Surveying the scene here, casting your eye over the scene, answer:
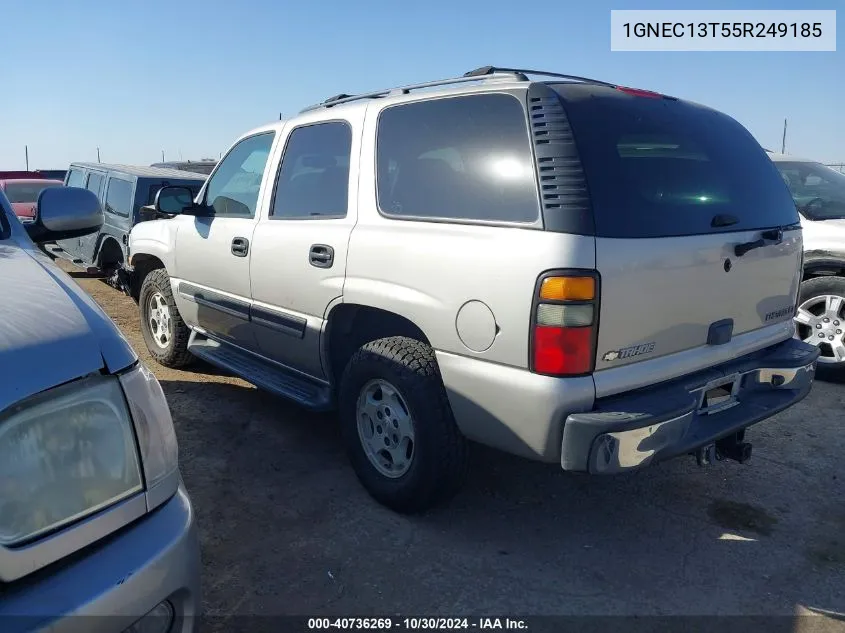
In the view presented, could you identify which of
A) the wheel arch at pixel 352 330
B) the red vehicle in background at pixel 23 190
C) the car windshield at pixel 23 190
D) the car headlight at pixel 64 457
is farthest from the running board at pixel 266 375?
the car windshield at pixel 23 190

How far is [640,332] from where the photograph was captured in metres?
2.54

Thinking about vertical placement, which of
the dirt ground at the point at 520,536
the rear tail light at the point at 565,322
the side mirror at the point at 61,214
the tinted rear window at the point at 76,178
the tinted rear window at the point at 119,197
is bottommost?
the dirt ground at the point at 520,536

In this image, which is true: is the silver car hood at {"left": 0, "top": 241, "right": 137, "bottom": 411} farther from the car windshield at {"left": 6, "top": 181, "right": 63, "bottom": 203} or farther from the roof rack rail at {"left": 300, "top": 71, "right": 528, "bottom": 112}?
the car windshield at {"left": 6, "top": 181, "right": 63, "bottom": 203}

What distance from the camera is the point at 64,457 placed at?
1447mm

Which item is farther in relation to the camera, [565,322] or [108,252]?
[108,252]

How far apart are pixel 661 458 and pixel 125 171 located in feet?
25.5

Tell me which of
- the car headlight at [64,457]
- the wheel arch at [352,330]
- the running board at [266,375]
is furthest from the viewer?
the running board at [266,375]

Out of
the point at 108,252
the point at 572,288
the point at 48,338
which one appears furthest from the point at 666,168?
the point at 108,252

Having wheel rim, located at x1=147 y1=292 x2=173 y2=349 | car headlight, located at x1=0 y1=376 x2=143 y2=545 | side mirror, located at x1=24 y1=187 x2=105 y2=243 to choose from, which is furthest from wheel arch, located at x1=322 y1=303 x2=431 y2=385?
wheel rim, located at x1=147 y1=292 x2=173 y2=349

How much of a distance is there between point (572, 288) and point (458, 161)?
2.79 ft

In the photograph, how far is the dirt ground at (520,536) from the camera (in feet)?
8.57

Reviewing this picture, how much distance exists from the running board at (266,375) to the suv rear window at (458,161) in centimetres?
112

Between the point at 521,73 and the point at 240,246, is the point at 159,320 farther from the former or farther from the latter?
the point at 521,73

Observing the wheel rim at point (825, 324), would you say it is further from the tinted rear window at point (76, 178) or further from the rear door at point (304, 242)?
the tinted rear window at point (76, 178)
